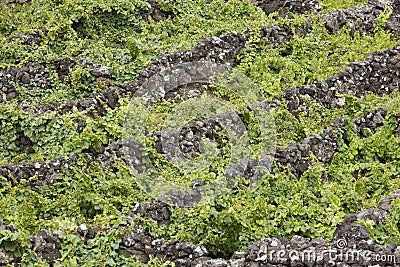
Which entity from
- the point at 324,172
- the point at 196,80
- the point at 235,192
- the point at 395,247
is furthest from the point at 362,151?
the point at 395,247

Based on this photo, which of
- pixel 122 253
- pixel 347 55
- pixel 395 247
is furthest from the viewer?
pixel 347 55

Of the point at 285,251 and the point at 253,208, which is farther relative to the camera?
the point at 253,208

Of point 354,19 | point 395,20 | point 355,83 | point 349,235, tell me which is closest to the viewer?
point 349,235

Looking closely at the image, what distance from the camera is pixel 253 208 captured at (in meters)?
11.7

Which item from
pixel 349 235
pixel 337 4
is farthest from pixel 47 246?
pixel 337 4

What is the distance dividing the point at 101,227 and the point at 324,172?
4.12 metres

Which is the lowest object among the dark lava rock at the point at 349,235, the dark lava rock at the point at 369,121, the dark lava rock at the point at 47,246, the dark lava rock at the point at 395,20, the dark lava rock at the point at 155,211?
the dark lava rock at the point at 47,246

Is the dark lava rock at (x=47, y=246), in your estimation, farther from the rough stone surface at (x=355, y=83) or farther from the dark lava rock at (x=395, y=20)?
the dark lava rock at (x=395, y=20)

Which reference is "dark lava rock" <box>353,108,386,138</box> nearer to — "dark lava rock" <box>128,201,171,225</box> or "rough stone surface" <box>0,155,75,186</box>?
"dark lava rock" <box>128,201,171,225</box>

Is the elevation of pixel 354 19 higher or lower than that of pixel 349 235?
higher

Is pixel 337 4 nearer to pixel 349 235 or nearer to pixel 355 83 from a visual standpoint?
pixel 355 83

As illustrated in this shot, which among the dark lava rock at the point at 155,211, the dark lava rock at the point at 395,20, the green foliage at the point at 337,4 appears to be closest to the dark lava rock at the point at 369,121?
the dark lava rock at the point at 155,211

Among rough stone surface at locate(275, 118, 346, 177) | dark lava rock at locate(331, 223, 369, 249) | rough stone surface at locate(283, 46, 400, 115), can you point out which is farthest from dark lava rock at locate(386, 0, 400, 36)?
dark lava rock at locate(331, 223, 369, 249)

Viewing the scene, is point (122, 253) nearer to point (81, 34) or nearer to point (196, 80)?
point (196, 80)
